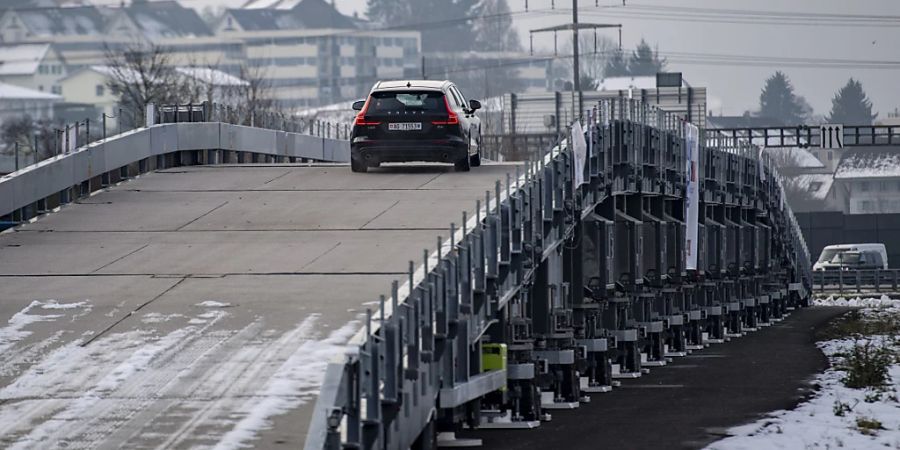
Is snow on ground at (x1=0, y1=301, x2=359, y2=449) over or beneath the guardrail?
over

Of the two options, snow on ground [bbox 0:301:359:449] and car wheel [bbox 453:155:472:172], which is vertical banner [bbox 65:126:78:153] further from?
snow on ground [bbox 0:301:359:449]

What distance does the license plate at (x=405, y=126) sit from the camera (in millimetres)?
33094

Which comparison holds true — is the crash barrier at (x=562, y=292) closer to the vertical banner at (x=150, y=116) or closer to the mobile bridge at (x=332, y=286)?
the mobile bridge at (x=332, y=286)

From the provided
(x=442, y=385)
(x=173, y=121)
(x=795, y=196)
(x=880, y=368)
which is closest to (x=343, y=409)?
(x=442, y=385)

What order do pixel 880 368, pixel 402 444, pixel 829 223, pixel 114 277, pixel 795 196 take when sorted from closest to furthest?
pixel 402 444, pixel 114 277, pixel 880 368, pixel 829 223, pixel 795 196

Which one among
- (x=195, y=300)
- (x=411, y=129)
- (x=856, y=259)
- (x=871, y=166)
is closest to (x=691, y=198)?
(x=411, y=129)

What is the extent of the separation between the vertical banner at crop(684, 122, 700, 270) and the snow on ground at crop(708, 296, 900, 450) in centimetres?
970

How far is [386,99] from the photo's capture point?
1328 inches

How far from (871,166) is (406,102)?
160760mm

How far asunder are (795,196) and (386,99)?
535 feet

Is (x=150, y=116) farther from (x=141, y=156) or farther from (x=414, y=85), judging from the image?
(x=414, y=85)

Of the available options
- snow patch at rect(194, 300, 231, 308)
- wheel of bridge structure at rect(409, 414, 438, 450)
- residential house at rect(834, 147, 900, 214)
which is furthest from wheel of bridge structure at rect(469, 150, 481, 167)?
residential house at rect(834, 147, 900, 214)

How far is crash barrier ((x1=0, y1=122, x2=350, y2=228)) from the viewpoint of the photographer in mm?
27203

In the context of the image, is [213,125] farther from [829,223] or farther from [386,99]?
[829,223]
